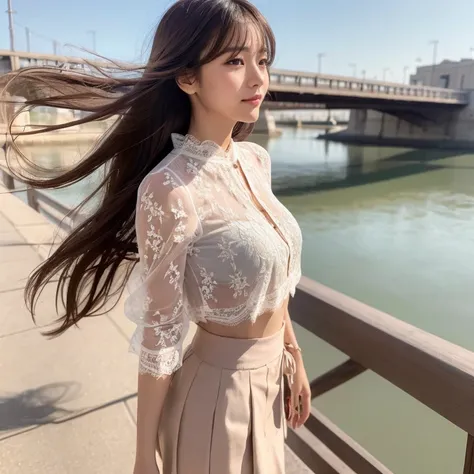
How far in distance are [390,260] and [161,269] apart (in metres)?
8.82

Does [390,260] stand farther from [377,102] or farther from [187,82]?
[377,102]

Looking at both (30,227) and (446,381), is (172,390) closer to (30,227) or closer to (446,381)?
(446,381)

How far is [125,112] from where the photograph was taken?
1.19 m

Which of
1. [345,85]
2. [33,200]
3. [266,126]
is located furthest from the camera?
[266,126]

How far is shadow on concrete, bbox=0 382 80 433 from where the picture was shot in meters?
2.04

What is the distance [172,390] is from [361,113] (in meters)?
42.6

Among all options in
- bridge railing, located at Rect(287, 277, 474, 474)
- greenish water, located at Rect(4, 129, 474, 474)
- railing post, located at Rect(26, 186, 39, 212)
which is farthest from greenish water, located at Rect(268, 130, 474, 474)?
railing post, located at Rect(26, 186, 39, 212)

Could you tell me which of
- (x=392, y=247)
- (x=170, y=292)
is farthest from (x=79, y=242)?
(x=392, y=247)

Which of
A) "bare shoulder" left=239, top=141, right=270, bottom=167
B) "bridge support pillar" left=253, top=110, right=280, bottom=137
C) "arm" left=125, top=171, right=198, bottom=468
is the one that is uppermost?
"bare shoulder" left=239, top=141, right=270, bottom=167

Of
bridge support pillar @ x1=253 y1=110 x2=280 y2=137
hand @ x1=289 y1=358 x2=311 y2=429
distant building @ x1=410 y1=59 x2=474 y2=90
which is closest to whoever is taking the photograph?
hand @ x1=289 y1=358 x2=311 y2=429

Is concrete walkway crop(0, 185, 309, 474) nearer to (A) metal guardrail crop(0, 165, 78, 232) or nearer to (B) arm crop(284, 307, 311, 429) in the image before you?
(B) arm crop(284, 307, 311, 429)

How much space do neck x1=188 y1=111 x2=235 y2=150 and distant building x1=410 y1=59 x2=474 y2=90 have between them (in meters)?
48.4

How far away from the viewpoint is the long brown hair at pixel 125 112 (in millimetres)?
1051

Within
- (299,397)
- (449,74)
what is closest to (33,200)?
(299,397)
